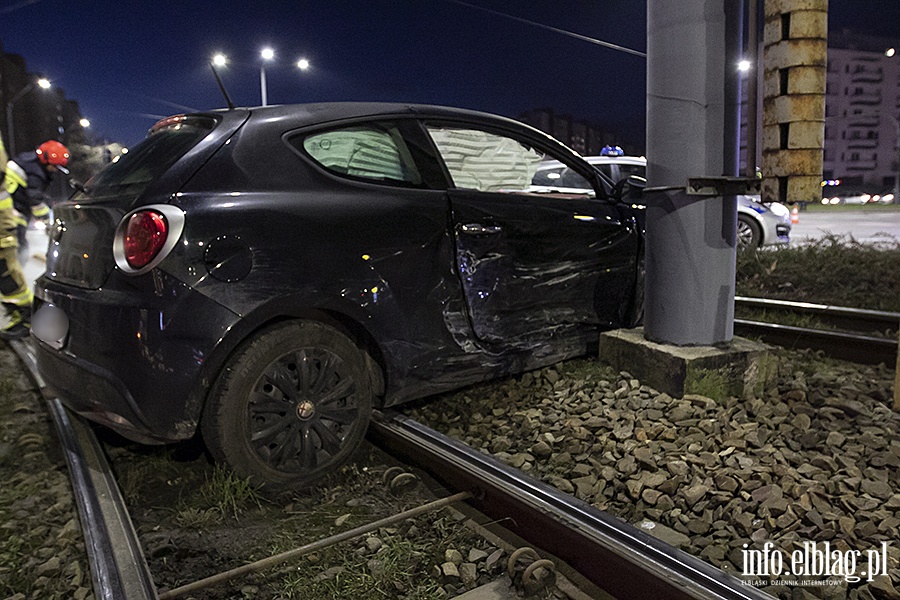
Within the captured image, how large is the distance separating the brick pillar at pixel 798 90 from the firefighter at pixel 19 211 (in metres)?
5.97

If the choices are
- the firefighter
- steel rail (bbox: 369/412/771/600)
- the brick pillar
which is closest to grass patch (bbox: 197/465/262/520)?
steel rail (bbox: 369/412/771/600)

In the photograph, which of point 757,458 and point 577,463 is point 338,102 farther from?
point 757,458

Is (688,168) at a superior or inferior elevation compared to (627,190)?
superior

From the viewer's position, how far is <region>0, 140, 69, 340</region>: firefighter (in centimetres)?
628

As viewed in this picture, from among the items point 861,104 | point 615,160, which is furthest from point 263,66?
point 861,104

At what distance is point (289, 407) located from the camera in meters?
3.08

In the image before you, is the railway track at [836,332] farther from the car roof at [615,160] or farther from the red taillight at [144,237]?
the red taillight at [144,237]

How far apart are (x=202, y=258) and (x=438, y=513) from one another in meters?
1.35

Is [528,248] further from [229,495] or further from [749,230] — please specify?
[749,230]

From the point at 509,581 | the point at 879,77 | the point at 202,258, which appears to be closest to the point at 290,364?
the point at 202,258

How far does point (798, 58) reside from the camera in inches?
136

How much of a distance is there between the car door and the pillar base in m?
0.44

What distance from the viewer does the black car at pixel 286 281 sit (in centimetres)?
283

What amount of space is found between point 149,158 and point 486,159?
2185 millimetres
